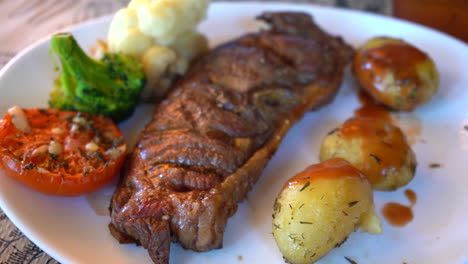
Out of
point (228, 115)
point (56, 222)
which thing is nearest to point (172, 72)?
point (228, 115)

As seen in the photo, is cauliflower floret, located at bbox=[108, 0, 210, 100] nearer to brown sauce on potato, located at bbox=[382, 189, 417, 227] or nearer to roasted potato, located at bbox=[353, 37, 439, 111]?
roasted potato, located at bbox=[353, 37, 439, 111]

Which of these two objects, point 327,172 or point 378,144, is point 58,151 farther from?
point 378,144

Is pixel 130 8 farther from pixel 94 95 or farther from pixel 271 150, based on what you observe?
pixel 271 150

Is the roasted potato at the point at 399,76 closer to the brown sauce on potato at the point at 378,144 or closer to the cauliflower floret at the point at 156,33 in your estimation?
the brown sauce on potato at the point at 378,144

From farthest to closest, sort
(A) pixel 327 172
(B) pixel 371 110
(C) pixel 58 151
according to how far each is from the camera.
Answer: (B) pixel 371 110
(C) pixel 58 151
(A) pixel 327 172

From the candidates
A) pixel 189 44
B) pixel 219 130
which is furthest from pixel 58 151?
pixel 189 44

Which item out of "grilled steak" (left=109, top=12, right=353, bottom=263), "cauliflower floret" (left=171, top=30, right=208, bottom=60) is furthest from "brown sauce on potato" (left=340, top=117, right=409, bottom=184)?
"cauliflower floret" (left=171, top=30, right=208, bottom=60)
